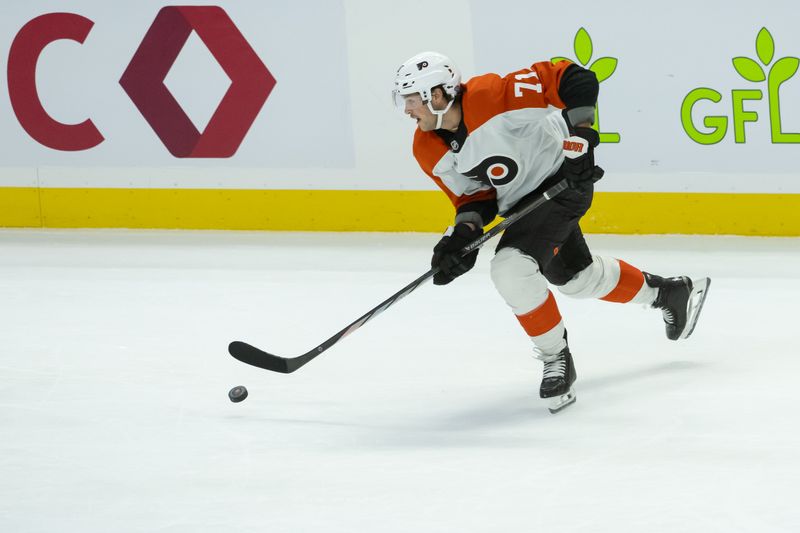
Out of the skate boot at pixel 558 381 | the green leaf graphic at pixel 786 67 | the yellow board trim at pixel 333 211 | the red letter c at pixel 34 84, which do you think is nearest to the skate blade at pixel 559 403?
the skate boot at pixel 558 381

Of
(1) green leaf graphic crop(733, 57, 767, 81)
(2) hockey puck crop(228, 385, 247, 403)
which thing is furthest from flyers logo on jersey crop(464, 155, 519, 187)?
(1) green leaf graphic crop(733, 57, 767, 81)

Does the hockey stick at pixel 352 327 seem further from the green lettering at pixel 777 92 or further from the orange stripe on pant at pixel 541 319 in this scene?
the green lettering at pixel 777 92

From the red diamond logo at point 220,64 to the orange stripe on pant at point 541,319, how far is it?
2.78 metres

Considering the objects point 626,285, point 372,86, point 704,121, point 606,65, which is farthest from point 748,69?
point 626,285

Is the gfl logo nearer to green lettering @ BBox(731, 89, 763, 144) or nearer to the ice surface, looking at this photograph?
the ice surface

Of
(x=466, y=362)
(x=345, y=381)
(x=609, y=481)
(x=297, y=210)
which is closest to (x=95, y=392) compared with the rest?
(x=345, y=381)

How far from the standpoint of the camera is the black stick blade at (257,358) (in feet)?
9.45

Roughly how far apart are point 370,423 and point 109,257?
2.45 metres

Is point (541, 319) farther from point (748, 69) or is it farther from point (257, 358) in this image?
point (748, 69)

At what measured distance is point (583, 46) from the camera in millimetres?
4930

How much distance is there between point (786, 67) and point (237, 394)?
298 centimetres

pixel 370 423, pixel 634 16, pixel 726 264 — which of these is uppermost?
pixel 634 16

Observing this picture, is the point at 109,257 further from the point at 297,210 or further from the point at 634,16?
the point at 634,16

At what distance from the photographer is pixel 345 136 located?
5.24 m
